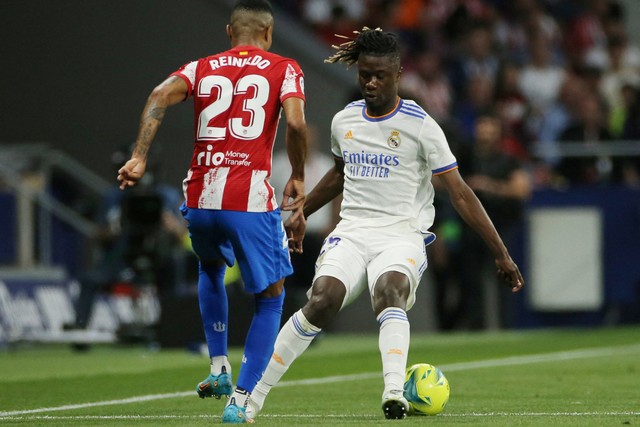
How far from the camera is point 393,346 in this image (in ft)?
24.2

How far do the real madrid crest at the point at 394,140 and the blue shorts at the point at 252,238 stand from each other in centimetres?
72

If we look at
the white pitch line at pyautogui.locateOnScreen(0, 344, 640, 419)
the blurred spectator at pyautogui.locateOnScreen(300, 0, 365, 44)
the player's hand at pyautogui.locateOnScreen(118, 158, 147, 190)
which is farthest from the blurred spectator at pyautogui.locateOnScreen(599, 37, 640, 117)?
the player's hand at pyautogui.locateOnScreen(118, 158, 147, 190)

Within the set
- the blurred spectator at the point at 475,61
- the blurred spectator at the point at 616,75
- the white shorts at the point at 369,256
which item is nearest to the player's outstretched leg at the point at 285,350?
the white shorts at the point at 369,256

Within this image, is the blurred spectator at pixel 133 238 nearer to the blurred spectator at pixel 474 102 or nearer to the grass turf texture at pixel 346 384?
the grass turf texture at pixel 346 384

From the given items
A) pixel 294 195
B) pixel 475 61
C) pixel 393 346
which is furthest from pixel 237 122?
pixel 475 61

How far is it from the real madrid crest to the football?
4.09 feet

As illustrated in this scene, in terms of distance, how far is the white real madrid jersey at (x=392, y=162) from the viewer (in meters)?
7.79

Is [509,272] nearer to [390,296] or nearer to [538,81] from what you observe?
[390,296]

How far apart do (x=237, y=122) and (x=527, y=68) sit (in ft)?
44.2

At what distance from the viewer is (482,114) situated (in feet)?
61.5

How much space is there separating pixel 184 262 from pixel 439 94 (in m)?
5.24

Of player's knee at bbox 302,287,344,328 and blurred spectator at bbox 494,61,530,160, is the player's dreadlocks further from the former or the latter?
blurred spectator at bbox 494,61,530,160

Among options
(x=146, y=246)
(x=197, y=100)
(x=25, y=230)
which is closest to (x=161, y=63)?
(x=25, y=230)

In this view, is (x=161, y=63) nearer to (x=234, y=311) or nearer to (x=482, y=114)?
(x=482, y=114)
